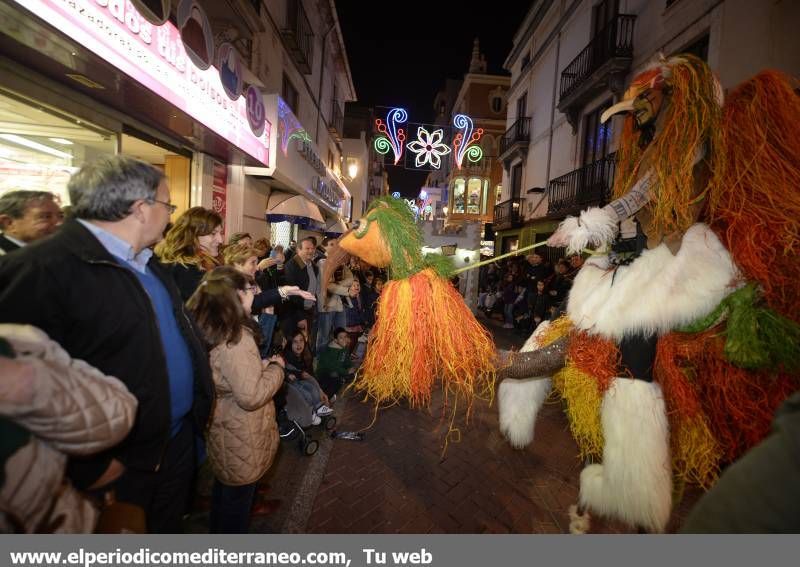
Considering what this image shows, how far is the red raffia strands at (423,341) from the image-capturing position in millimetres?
2049

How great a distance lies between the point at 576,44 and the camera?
12.4 m

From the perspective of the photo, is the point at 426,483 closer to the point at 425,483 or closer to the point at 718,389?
the point at 425,483

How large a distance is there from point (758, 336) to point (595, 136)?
11.8 meters

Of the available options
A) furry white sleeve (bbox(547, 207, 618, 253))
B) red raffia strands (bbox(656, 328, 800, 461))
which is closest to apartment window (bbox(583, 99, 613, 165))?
furry white sleeve (bbox(547, 207, 618, 253))

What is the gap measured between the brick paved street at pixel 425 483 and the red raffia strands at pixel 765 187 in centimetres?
210

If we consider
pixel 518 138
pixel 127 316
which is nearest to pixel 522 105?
pixel 518 138

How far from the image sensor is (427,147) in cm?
1020

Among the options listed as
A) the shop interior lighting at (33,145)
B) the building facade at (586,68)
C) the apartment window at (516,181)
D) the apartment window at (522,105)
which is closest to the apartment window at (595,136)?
the building facade at (586,68)

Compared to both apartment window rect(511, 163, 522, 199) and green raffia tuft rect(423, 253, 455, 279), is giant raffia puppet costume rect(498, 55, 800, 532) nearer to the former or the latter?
green raffia tuft rect(423, 253, 455, 279)

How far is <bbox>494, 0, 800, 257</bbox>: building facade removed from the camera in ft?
21.5

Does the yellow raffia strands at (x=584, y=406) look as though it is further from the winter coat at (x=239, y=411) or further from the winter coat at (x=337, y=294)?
the winter coat at (x=337, y=294)
